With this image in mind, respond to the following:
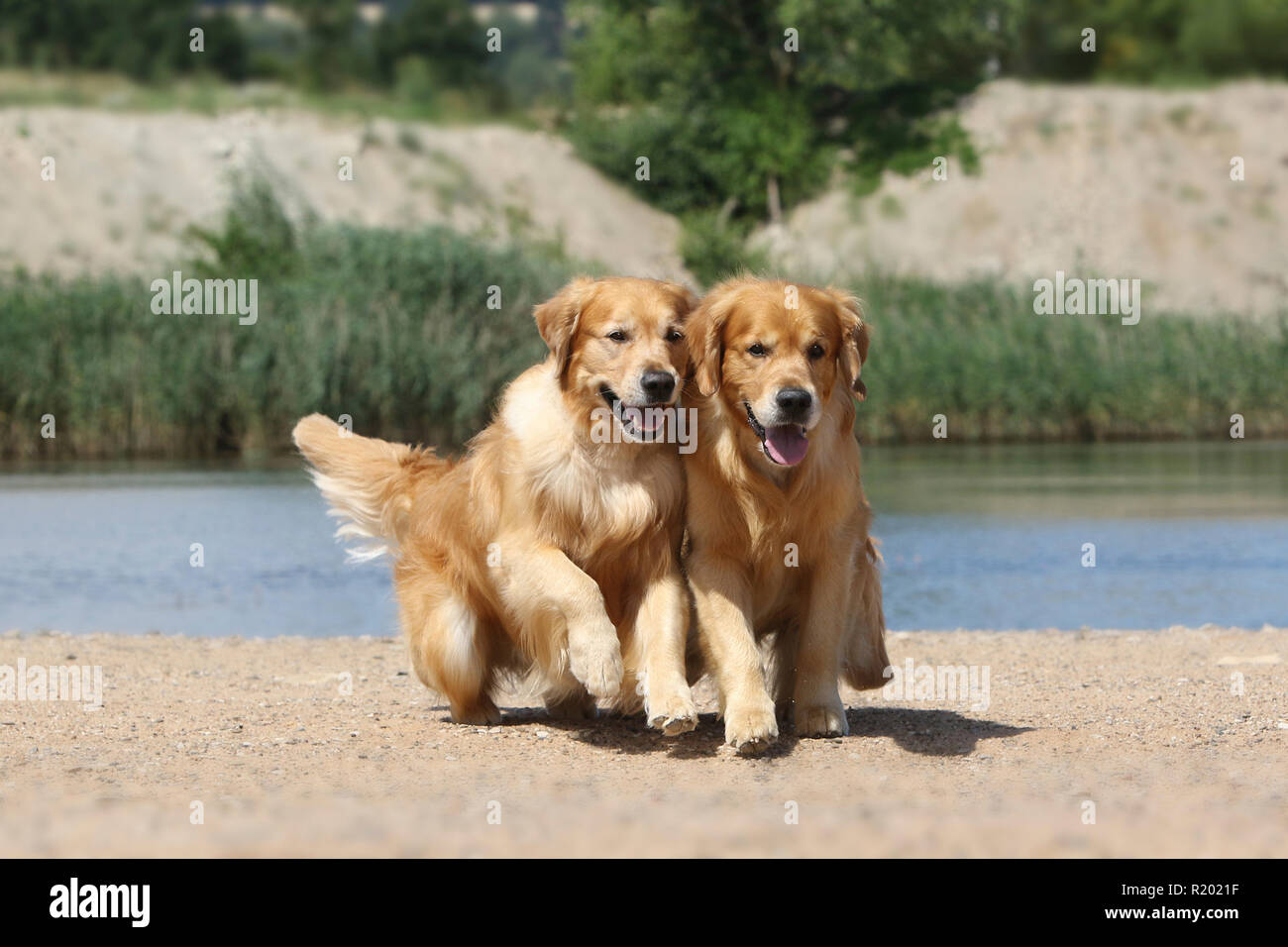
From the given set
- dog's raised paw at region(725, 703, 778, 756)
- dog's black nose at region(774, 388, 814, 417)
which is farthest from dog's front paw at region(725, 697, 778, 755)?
dog's black nose at region(774, 388, 814, 417)

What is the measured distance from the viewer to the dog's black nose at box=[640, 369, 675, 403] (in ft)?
19.9

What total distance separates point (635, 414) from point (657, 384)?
167 mm

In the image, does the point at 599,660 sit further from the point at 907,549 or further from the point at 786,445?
the point at 907,549

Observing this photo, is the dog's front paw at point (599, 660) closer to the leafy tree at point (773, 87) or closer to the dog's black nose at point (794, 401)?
the dog's black nose at point (794, 401)

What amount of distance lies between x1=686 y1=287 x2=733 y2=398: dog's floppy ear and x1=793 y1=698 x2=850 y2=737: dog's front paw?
1.37m

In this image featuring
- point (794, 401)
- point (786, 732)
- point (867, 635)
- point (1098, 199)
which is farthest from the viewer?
point (1098, 199)

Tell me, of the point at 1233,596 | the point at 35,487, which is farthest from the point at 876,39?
the point at 1233,596

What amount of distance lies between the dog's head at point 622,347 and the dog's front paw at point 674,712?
1047 millimetres

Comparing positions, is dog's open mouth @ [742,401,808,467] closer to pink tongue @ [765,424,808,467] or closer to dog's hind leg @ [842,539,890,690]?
pink tongue @ [765,424,808,467]

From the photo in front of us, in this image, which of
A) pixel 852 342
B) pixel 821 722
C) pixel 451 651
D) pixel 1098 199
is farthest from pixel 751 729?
pixel 1098 199

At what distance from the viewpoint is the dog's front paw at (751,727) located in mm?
5914

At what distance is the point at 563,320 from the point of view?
6.33m

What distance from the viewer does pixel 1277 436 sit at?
25.6 m

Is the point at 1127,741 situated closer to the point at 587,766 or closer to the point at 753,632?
the point at 753,632
